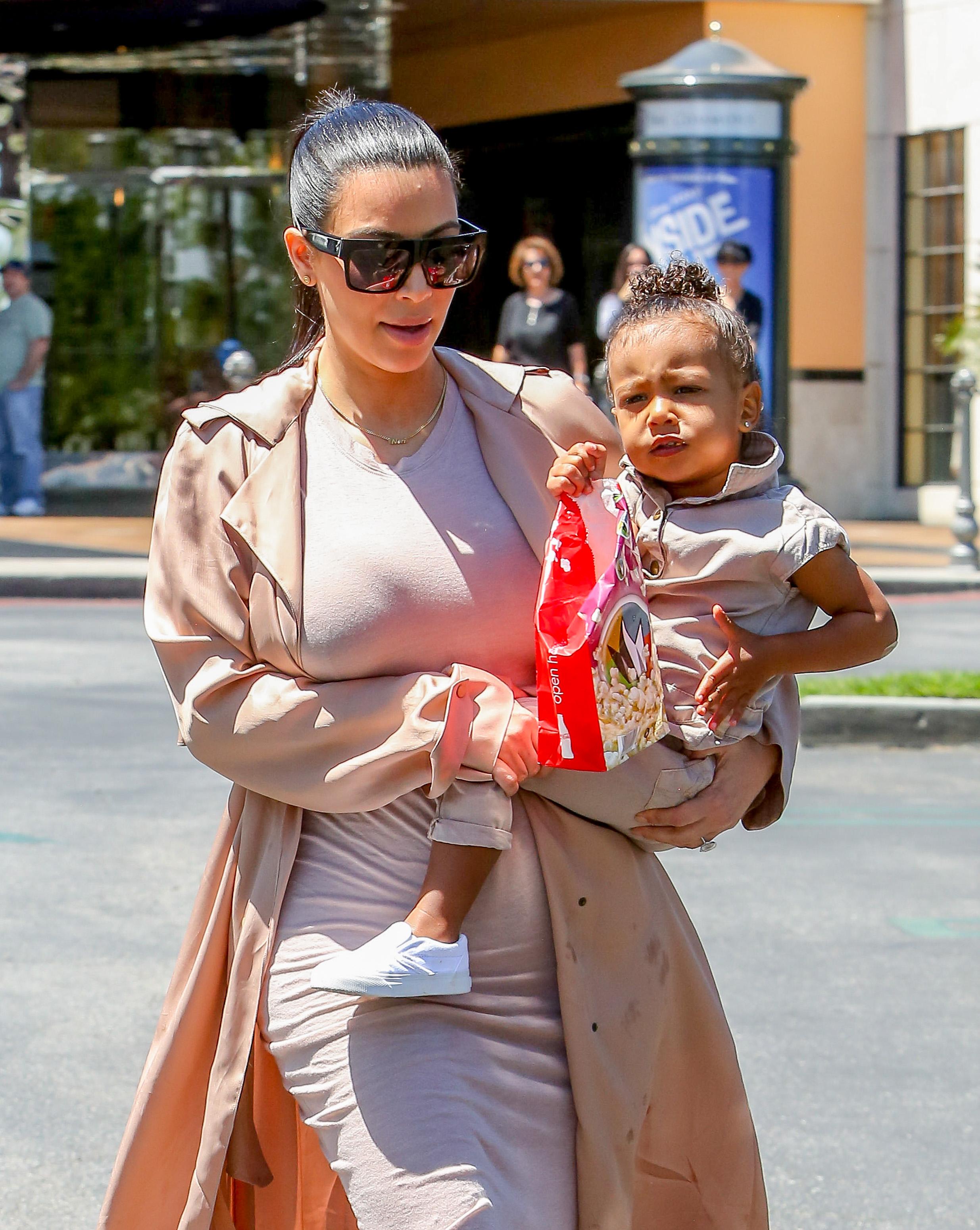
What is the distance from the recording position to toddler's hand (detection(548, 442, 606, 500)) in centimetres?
269

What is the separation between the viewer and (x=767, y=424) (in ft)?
10.1

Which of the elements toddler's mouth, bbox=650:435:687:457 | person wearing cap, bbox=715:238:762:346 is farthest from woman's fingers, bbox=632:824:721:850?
person wearing cap, bbox=715:238:762:346

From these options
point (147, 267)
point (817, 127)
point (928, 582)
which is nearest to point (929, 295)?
point (817, 127)

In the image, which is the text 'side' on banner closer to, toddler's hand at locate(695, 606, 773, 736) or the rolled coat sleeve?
toddler's hand at locate(695, 606, 773, 736)

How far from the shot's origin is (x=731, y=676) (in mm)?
2832

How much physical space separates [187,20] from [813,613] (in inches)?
785

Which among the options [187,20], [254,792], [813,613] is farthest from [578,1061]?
[187,20]

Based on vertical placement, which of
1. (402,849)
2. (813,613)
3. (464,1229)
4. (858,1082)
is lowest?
(858,1082)

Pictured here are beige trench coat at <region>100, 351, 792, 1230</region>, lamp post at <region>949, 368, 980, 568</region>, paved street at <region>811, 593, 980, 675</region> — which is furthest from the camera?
lamp post at <region>949, 368, 980, 568</region>

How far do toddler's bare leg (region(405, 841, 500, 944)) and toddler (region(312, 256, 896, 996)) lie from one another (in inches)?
9.1

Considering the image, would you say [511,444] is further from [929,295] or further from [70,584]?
[929,295]

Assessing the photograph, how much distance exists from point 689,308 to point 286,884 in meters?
0.96

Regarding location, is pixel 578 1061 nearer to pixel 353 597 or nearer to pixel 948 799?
pixel 353 597

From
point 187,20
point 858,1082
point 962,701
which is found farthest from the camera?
point 187,20
